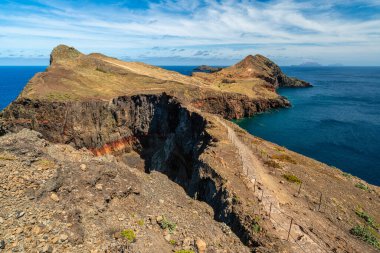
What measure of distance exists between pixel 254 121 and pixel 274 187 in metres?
80.9

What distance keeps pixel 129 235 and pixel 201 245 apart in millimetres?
4944

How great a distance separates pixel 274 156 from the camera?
4259 cm

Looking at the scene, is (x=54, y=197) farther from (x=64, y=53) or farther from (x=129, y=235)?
(x=64, y=53)

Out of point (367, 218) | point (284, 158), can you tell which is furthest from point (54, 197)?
point (284, 158)

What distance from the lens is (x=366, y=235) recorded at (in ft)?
83.8

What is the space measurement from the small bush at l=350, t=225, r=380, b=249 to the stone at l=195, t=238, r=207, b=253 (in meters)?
16.1

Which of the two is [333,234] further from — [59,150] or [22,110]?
[22,110]

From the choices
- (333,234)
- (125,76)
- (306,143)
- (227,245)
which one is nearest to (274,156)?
(333,234)

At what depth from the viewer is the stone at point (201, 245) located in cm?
1855

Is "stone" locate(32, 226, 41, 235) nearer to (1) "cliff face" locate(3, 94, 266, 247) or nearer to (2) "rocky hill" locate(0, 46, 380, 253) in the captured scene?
(2) "rocky hill" locate(0, 46, 380, 253)

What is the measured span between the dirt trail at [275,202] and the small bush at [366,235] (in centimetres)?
614

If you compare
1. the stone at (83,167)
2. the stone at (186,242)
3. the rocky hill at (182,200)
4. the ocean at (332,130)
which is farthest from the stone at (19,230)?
the ocean at (332,130)

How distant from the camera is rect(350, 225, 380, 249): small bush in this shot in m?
24.8

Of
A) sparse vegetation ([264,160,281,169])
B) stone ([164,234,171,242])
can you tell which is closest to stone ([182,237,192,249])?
stone ([164,234,171,242])
